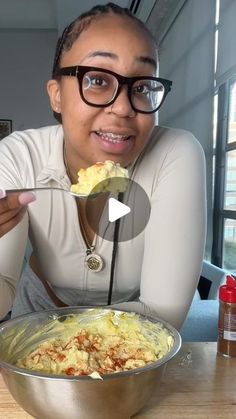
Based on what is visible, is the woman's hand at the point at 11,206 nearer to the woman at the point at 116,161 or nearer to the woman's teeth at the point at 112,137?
the woman at the point at 116,161

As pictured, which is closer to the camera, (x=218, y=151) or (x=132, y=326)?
(x=132, y=326)

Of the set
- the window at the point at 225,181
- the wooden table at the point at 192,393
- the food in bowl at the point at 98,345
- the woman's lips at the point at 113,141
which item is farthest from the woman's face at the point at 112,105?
the window at the point at 225,181

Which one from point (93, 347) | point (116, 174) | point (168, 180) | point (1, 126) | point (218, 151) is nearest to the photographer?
point (93, 347)

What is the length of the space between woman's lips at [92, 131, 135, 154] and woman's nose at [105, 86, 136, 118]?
0.04m

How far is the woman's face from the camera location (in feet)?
2.93

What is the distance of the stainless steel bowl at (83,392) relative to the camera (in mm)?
535

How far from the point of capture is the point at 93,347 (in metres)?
0.73

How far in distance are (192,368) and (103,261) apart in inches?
13.6

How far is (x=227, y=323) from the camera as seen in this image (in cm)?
86

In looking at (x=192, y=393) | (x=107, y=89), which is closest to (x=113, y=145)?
(x=107, y=89)

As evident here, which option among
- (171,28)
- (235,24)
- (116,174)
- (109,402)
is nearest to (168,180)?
(116,174)

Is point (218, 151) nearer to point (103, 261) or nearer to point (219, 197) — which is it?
point (219, 197)

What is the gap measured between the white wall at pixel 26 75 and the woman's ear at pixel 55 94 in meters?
5.16

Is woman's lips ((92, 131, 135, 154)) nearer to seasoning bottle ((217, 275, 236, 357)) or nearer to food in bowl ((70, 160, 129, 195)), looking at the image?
food in bowl ((70, 160, 129, 195))
